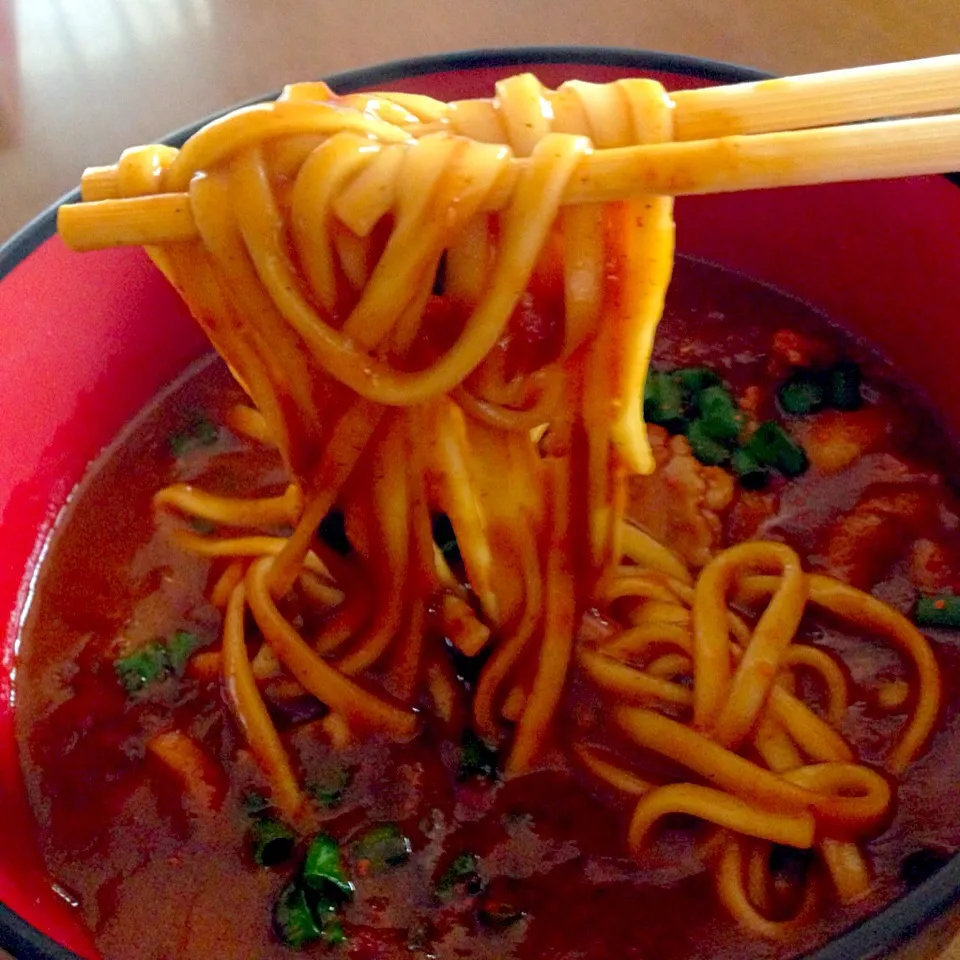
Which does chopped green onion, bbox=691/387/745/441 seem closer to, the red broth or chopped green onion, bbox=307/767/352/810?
the red broth

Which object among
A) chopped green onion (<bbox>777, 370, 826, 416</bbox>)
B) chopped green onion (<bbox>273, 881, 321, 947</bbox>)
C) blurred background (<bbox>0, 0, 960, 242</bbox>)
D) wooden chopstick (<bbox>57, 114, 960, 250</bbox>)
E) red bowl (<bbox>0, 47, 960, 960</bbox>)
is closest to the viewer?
wooden chopstick (<bbox>57, 114, 960, 250</bbox>)

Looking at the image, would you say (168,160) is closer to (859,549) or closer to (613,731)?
(613,731)

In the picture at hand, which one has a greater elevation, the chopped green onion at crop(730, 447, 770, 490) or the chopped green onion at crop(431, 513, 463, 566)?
the chopped green onion at crop(431, 513, 463, 566)

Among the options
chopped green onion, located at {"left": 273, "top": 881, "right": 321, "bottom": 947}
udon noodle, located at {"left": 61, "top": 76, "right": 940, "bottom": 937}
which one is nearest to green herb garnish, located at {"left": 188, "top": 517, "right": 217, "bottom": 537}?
udon noodle, located at {"left": 61, "top": 76, "right": 940, "bottom": 937}

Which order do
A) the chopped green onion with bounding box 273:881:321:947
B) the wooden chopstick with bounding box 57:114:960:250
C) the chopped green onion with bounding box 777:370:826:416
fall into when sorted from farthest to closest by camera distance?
the chopped green onion with bounding box 777:370:826:416
the chopped green onion with bounding box 273:881:321:947
the wooden chopstick with bounding box 57:114:960:250

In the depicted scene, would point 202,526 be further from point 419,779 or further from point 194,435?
point 419,779

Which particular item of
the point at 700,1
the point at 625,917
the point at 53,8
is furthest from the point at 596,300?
the point at 53,8

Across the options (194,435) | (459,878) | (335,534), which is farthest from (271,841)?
(194,435)

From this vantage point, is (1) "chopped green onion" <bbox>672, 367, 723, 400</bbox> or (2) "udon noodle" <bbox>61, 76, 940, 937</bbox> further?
(1) "chopped green onion" <bbox>672, 367, 723, 400</bbox>
